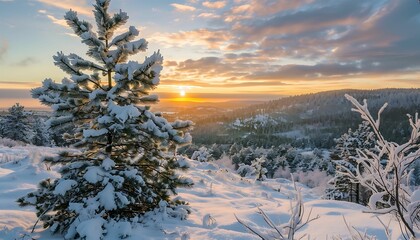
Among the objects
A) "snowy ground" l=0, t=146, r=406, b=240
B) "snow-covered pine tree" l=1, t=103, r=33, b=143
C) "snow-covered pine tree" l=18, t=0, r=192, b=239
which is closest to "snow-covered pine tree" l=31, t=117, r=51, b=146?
"snow-covered pine tree" l=1, t=103, r=33, b=143

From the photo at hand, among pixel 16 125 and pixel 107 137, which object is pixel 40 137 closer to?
pixel 16 125

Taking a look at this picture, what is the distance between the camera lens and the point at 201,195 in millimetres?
9695

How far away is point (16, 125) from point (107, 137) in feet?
158

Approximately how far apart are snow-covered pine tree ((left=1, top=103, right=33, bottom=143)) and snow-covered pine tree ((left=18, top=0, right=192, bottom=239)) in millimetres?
47353

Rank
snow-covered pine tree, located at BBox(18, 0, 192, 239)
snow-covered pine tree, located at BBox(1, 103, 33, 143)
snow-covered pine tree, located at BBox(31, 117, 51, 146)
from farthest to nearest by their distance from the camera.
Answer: snow-covered pine tree, located at BBox(31, 117, 51, 146)
snow-covered pine tree, located at BBox(1, 103, 33, 143)
snow-covered pine tree, located at BBox(18, 0, 192, 239)

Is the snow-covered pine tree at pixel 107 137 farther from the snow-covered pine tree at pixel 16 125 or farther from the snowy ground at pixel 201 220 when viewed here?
the snow-covered pine tree at pixel 16 125

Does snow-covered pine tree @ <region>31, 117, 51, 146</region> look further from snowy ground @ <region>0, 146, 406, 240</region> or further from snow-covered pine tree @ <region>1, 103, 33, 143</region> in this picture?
snowy ground @ <region>0, 146, 406, 240</region>

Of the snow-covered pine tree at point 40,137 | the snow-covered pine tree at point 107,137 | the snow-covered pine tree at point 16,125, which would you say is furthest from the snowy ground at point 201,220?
the snow-covered pine tree at point 40,137

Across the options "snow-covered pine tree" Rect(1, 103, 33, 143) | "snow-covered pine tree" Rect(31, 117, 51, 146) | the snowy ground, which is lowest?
"snow-covered pine tree" Rect(31, 117, 51, 146)

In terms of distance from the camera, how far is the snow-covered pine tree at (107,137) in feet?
16.6

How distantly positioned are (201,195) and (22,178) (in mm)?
4918

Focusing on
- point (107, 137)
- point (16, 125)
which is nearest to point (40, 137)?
point (16, 125)

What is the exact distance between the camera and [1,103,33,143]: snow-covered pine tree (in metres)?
46.1

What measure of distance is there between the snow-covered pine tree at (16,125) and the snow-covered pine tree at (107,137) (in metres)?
47.4
